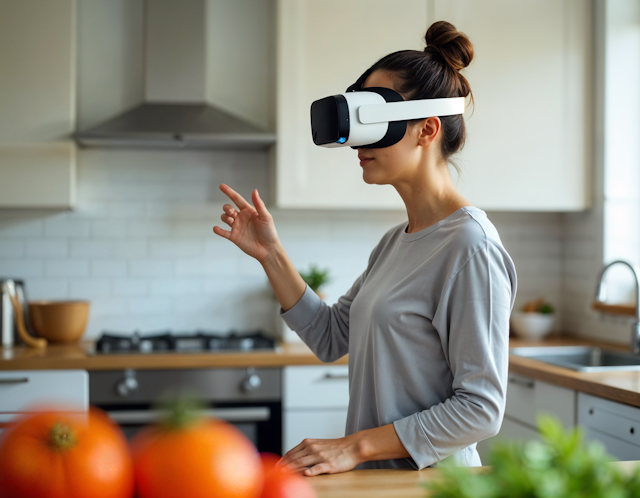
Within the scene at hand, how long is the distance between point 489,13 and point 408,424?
2239 mm

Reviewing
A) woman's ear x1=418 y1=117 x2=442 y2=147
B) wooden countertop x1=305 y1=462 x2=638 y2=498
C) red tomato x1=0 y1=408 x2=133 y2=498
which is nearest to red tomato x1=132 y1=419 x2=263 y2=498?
red tomato x1=0 y1=408 x2=133 y2=498

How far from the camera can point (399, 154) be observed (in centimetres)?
123

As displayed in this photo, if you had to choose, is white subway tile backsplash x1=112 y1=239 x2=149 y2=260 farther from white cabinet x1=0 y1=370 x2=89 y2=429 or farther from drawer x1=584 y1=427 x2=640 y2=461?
drawer x1=584 y1=427 x2=640 y2=461

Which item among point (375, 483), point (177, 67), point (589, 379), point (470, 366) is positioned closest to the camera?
point (375, 483)

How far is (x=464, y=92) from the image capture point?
130 cm

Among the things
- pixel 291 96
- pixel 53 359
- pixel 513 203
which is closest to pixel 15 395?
pixel 53 359

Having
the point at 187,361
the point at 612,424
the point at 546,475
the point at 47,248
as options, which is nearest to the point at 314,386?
the point at 187,361

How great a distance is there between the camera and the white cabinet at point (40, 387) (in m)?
2.29

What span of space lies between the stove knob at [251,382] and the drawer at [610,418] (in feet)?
3.85

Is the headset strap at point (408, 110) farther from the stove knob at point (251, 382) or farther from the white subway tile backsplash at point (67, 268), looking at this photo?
the white subway tile backsplash at point (67, 268)

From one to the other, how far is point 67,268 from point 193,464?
260 centimetres

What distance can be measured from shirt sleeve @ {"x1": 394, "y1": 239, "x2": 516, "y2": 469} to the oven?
57.0 inches

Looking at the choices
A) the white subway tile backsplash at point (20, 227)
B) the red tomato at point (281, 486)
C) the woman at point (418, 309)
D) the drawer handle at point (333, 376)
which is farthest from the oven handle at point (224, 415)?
the red tomato at point (281, 486)

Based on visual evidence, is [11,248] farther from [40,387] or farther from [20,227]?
[40,387]
